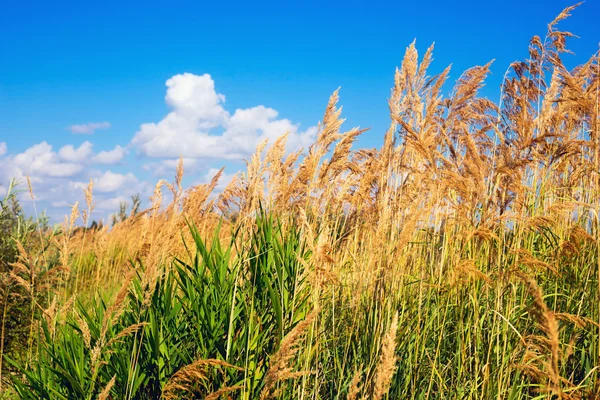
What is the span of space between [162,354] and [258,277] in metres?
0.75

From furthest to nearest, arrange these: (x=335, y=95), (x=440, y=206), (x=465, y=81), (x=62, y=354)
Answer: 1. (x=465, y=81)
2. (x=440, y=206)
3. (x=335, y=95)
4. (x=62, y=354)

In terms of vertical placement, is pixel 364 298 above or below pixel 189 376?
above

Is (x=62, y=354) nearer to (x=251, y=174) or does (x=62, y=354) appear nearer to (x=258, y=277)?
(x=258, y=277)

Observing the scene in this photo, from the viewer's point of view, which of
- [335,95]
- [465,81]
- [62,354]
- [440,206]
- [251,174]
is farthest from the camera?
[465,81]

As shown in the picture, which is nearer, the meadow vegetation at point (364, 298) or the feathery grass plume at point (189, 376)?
the feathery grass plume at point (189, 376)

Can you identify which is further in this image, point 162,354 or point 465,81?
point 465,81

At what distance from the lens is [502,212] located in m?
3.21

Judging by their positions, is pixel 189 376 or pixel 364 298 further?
pixel 364 298

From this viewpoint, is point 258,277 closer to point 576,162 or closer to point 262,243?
point 262,243

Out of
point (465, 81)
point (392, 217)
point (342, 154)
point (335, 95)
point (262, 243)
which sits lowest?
point (262, 243)

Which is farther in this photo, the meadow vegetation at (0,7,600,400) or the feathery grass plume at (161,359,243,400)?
the meadow vegetation at (0,7,600,400)

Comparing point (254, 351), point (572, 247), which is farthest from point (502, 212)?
point (254, 351)

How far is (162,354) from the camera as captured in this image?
125 inches

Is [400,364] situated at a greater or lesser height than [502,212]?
lesser
